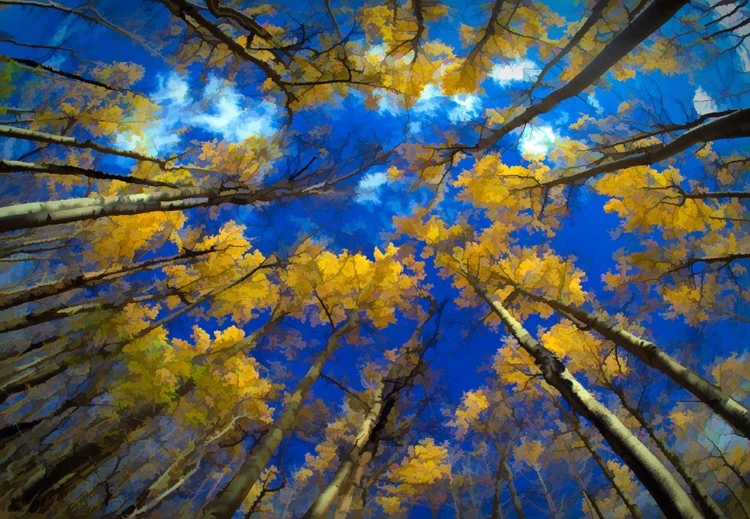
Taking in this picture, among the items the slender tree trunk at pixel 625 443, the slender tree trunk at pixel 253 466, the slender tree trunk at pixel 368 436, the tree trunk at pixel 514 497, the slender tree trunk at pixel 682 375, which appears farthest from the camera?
the tree trunk at pixel 514 497

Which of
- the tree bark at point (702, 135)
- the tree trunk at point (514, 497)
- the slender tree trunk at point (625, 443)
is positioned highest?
the tree bark at point (702, 135)

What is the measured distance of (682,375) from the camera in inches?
148

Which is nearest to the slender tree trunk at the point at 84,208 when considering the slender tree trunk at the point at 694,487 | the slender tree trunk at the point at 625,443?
the slender tree trunk at the point at 625,443

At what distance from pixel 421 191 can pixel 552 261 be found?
6.85m

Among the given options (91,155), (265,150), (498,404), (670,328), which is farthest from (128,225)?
(670,328)

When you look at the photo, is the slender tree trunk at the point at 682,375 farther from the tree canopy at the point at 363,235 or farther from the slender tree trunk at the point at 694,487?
the slender tree trunk at the point at 694,487

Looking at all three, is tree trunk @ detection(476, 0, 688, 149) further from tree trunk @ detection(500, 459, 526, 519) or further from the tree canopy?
tree trunk @ detection(500, 459, 526, 519)

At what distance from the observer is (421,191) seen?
14.4 meters

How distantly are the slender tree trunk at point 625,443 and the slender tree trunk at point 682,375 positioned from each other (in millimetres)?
927

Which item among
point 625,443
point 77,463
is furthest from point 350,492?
point 77,463

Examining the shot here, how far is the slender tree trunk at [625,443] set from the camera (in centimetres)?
240

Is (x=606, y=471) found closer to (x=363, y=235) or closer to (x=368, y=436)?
(x=368, y=436)

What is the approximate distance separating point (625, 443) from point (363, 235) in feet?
39.4

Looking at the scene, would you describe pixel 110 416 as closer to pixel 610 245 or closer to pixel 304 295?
pixel 304 295
